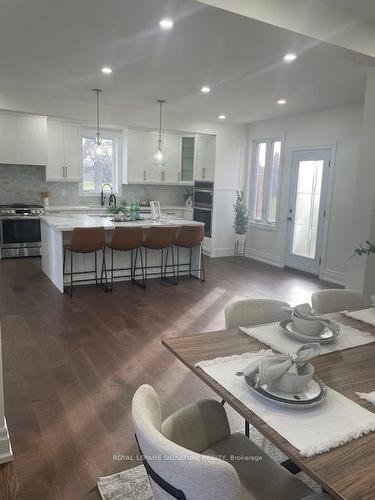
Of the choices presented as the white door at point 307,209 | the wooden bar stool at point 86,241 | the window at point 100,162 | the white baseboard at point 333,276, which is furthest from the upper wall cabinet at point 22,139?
the white baseboard at point 333,276

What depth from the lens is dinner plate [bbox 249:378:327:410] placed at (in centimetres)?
121

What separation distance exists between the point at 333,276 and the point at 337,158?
1838mm

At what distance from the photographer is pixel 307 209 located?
6555 millimetres

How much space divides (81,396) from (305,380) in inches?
75.2

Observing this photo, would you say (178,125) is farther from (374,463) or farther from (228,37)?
(374,463)

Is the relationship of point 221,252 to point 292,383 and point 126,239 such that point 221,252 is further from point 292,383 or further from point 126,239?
point 292,383

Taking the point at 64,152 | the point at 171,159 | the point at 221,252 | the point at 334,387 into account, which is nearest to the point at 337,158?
the point at 221,252

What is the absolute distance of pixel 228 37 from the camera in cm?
310

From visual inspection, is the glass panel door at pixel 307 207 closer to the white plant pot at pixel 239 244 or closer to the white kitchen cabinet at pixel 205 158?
the white plant pot at pixel 239 244

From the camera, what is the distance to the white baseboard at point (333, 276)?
5.96 metres

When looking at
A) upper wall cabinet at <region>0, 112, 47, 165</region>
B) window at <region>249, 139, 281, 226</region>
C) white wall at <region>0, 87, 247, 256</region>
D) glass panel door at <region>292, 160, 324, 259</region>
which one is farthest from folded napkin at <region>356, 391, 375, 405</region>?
upper wall cabinet at <region>0, 112, 47, 165</region>

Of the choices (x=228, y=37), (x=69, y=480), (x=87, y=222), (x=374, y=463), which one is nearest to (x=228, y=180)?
(x=87, y=222)

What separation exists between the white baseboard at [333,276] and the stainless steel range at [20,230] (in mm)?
5006

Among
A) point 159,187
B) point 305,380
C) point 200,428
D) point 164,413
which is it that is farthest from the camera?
point 159,187
